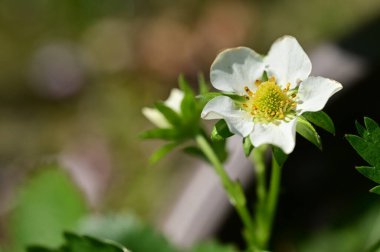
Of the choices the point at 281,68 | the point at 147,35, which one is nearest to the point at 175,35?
the point at 147,35

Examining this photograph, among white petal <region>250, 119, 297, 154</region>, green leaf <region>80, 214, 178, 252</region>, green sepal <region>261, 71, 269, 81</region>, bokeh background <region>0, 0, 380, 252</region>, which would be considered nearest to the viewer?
white petal <region>250, 119, 297, 154</region>

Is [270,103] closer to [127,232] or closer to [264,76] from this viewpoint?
[264,76]

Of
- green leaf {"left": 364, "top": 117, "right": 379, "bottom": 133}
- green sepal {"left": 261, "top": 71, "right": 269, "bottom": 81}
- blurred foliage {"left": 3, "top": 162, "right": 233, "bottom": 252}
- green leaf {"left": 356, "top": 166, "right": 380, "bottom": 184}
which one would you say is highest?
blurred foliage {"left": 3, "top": 162, "right": 233, "bottom": 252}

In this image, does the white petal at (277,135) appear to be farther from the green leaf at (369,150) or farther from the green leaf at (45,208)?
the green leaf at (45,208)

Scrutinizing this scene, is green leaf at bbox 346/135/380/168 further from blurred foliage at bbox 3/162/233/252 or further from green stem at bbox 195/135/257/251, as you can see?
blurred foliage at bbox 3/162/233/252

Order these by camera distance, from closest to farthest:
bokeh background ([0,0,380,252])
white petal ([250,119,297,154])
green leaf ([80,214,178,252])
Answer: white petal ([250,119,297,154]), green leaf ([80,214,178,252]), bokeh background ([0,0,380,252])

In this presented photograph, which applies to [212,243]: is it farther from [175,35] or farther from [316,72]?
[175,35]

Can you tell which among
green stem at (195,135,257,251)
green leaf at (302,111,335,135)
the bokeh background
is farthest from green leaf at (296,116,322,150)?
the bokeh background
